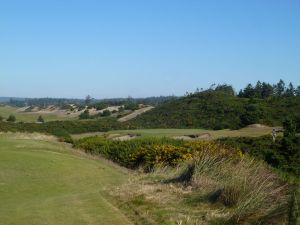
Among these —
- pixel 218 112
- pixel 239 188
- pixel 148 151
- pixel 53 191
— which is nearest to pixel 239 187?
pixel 239 188

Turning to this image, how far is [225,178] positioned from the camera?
1155cm

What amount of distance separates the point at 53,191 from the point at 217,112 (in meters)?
91.2

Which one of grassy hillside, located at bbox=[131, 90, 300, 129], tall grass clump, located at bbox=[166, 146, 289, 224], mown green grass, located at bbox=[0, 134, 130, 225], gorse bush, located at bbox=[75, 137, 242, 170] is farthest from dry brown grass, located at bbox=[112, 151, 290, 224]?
grassy hillside, located at bbox=[131, 90, 300, 129]

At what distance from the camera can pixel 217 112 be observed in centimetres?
10438

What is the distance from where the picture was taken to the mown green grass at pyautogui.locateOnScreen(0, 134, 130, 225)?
10367 mm

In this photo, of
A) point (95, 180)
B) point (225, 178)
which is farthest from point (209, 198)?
point (95, 180)

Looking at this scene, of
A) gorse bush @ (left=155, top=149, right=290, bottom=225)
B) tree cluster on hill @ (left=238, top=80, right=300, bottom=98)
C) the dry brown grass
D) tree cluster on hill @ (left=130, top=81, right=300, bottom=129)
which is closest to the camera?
gorse bush @ (left=155, top=149, right=290, bottom=225)

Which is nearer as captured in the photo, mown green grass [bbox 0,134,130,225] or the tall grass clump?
the tall grass clump

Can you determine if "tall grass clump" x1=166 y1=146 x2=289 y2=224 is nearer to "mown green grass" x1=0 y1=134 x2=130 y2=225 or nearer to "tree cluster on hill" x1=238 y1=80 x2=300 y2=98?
"mown green grass" x1=0 y1=134 x2=130 y2=225

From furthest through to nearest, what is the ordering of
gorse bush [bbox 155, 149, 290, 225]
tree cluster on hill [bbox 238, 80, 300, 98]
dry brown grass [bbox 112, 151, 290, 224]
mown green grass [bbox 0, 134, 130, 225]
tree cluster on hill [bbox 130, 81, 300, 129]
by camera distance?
tree cluster on hill [bbox 238, 80, 300, 98] → tree cluster on hill [bbox 130, 81, 300, 129] → mown green grass [bbox 0, 134, 130, 225] → dry brown grass [bbox 112, 151, 290, 224] → gorse bush [bbox 155, 149, 290, 225]

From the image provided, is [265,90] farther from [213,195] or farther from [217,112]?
[213,195]

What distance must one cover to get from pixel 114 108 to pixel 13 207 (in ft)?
438

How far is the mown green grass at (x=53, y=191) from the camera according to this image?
10.4 metres

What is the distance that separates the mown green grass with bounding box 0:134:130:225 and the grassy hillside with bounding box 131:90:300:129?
68635 millimetres
